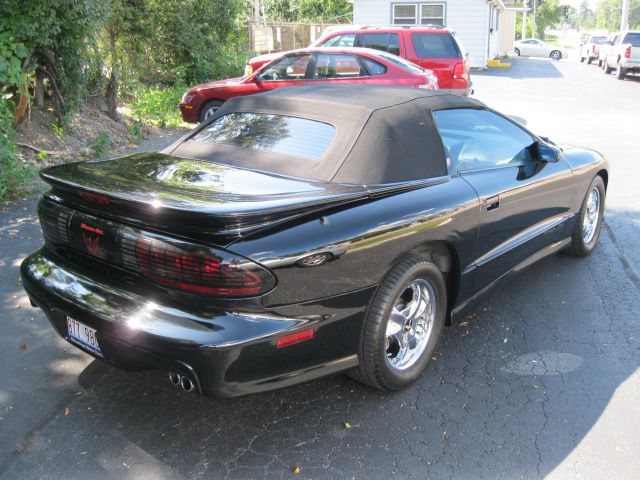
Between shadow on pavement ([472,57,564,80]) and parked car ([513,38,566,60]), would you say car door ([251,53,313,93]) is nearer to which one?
shadow on pavement ([472,57,564,80])

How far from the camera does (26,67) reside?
26.2 ft

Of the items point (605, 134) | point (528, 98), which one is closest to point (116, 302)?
point (605, 134)

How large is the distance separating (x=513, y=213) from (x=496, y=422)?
154cm

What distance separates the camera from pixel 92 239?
3.20 meters

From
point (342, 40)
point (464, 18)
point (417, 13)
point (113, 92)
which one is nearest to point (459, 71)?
point (342, 40)

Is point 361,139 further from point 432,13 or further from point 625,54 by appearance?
point 432,13

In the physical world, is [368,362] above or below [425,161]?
below

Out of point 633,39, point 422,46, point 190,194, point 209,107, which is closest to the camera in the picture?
point 190,194

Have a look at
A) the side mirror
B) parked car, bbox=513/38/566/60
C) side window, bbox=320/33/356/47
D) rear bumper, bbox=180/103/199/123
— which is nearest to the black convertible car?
the side mirror

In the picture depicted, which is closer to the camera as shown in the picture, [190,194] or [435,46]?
[190,194]

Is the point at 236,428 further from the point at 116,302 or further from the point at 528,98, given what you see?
the point at 528,98

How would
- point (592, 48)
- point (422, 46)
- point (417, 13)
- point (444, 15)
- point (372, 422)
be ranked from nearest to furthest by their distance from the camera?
point (372, 422)
point (422, 46)
point (417, 13)
point (444, 15)
point (592, 48)

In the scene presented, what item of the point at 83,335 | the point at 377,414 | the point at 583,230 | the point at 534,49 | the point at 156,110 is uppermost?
the point at 83,335

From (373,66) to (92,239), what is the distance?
30.3ft
